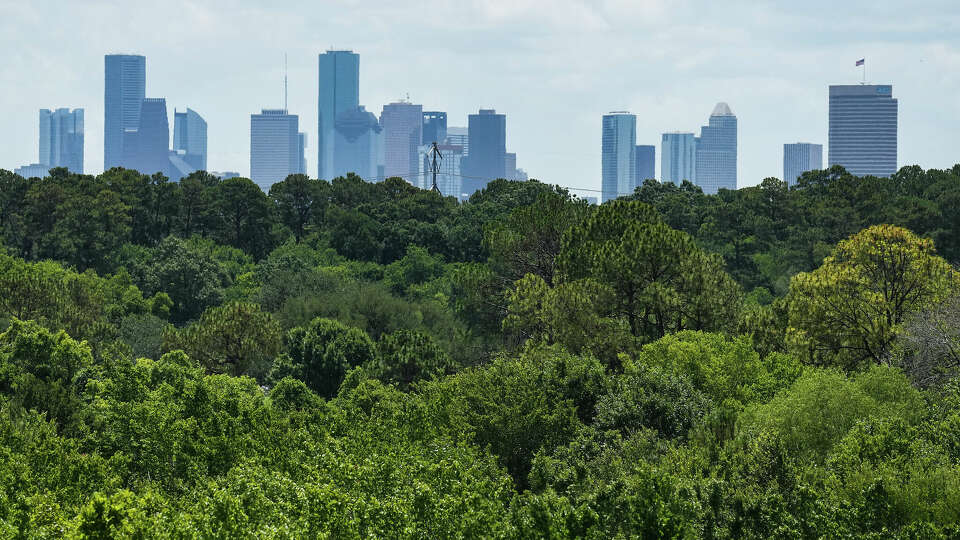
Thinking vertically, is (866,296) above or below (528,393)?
above

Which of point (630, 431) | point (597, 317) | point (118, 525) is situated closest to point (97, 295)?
point (597, 317)

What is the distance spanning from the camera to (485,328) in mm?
59656

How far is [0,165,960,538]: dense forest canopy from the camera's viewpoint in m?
23.2

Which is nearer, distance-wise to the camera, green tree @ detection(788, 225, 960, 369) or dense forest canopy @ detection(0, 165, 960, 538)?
dense forest canopy @ detection(0, 165, 960, 538)

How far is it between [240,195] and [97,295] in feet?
100

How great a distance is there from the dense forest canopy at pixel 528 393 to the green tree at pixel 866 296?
98 mm

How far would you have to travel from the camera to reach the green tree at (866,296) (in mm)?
40156

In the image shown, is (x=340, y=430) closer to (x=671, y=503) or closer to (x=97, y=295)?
(x=671, y=503)

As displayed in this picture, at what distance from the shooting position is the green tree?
40156mm

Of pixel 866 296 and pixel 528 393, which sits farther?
pixel 866 296

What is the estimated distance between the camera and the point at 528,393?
37031mm

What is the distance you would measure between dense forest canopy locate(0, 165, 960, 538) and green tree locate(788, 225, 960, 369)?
0.10 metres

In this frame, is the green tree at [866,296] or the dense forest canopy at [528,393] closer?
the dense forest canopy at [528,393]

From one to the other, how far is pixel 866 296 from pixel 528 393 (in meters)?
13.0
